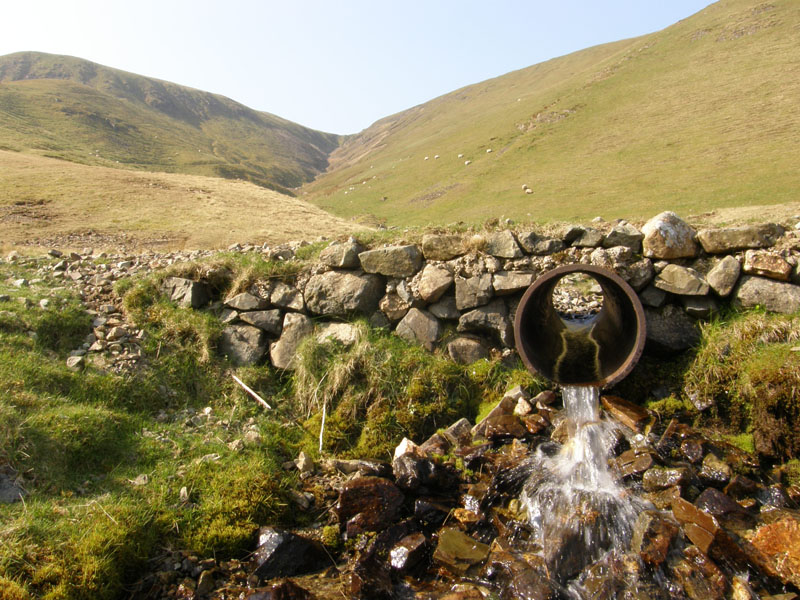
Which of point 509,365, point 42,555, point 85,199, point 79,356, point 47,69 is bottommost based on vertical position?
point 509,365

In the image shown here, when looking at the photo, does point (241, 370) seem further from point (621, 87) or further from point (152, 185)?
point (621, 87)

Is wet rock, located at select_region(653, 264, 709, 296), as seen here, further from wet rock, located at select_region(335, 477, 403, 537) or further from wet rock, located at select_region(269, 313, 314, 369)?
wet rock, located at select_region(269, 313, 314, 369)

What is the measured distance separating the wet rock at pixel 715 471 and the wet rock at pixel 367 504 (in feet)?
10.5

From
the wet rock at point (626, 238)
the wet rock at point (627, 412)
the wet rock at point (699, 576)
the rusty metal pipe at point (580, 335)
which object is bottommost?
the wet rock at point (699, 576)

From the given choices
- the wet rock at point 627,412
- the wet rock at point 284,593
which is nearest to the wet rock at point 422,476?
the wet rock at point 284,593

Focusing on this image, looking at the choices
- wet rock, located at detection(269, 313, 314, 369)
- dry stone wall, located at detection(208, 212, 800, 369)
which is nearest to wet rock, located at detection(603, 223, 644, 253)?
dry stone wall, located at detection(208, 212, 800, 369)

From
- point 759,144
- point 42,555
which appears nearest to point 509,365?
point 42,555

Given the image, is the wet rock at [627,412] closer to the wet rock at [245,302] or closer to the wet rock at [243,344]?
the wet rock at [243,344]

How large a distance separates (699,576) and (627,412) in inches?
86.6

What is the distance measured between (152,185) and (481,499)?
25262 mm

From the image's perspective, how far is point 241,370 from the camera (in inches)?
287

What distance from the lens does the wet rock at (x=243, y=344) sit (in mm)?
7547

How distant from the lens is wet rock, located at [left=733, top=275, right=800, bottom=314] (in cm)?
604

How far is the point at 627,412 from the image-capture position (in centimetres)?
595
